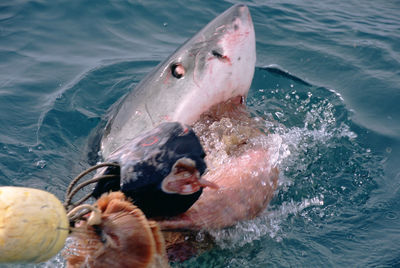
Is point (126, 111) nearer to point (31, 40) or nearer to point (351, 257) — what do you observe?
point (351, 257)

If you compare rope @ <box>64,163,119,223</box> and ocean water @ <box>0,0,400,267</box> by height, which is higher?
rope @ <box>64,163,119,223</box>

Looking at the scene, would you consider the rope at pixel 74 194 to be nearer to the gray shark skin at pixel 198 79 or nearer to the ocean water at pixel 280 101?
the ocean water at pixel 280 101

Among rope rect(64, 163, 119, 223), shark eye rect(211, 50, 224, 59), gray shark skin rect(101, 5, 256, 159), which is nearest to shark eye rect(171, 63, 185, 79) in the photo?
gray shark skin rect(101, 5, 256, 159)

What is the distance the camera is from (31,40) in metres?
5.41

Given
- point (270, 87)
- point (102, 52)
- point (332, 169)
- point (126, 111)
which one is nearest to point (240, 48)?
point (126, 111)

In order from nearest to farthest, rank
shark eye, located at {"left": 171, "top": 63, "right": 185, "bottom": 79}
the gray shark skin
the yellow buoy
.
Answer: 1. the yellow buoy
2. the gray shark skin
3. shark eye, located at {"left": 171, "top": 63, "right": 185, "bottom": 79}

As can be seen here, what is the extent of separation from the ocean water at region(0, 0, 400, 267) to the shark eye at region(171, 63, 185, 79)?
0.72m

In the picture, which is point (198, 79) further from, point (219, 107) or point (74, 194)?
point (74, 194)

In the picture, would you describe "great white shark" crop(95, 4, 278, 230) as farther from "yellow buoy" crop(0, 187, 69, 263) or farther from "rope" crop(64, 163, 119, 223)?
"yellow buoy" crop(0, 187, 69, 263)

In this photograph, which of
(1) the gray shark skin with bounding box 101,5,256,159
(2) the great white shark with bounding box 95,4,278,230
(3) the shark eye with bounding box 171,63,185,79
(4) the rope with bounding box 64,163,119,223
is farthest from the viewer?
(3) the shark eye with bounding box 171,63,185,79

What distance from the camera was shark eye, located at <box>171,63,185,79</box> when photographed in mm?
2402

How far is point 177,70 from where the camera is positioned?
242cm

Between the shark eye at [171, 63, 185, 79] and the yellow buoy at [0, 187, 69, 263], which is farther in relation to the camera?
the shark eye at [171, 63, 185, 79]

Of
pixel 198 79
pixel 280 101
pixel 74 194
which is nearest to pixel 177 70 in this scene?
pixel 198 79
